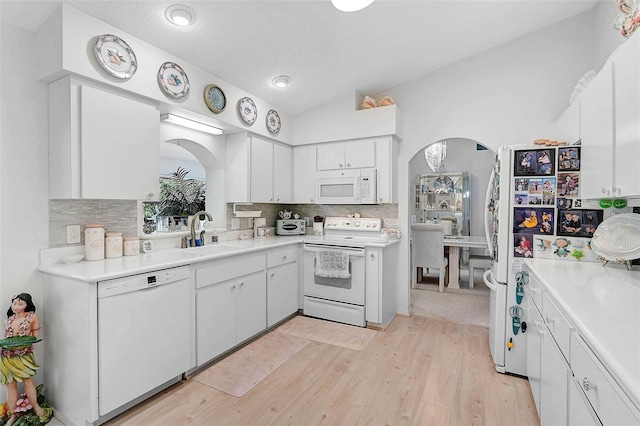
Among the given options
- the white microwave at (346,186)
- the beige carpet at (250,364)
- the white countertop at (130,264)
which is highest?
the white microwave at (346,186)

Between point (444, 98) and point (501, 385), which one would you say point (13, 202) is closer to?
point (501, 385)

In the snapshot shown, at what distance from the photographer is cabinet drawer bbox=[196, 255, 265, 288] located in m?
2.48

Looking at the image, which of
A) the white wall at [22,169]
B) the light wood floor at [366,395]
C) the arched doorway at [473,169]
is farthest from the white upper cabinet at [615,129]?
the arched doorway at [473,169]

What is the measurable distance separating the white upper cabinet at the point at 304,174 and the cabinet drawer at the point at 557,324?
9.13ft

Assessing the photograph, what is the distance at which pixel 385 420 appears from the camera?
1.97m

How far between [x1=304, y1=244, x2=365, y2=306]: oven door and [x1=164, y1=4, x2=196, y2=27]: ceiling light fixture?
7.80 ft

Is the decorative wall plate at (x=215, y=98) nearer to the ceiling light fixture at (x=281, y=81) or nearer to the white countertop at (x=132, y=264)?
the ceiling light fixture at (x=281, y=81)

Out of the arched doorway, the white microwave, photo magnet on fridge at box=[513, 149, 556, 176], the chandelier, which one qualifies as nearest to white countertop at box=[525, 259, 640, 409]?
photo magnet on fridge at box=[513, 149, 556, 176]

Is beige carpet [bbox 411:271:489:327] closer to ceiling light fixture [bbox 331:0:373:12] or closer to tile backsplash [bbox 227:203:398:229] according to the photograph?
tile backsplash [bbox 227:203:398:229]

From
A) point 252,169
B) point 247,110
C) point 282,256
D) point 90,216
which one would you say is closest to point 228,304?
point 282,256

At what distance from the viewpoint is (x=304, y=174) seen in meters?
4.13

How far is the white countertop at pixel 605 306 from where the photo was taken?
0.84m

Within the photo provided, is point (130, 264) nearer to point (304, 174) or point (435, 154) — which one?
point (304, 174)

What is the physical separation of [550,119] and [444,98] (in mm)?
1045
